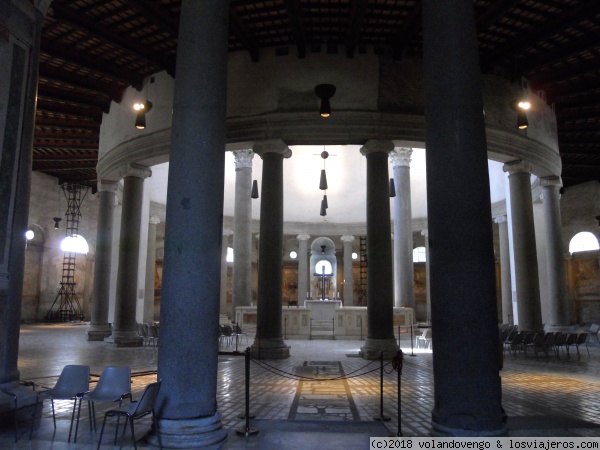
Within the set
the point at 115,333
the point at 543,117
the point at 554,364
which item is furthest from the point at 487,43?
the point at 115,333

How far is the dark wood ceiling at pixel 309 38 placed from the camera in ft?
35.9

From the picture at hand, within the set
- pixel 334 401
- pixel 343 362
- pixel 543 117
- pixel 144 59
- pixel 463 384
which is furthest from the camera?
pixel 543 117

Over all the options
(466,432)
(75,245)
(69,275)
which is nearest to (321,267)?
(75,245)

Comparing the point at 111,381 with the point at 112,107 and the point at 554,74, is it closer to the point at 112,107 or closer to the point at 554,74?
the point at 112,107

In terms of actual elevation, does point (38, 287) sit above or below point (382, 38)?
below

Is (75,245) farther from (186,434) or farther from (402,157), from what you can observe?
(186,434)

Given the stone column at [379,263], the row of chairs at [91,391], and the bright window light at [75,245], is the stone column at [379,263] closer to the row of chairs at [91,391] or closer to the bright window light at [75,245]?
the row of chairs at [91,391]

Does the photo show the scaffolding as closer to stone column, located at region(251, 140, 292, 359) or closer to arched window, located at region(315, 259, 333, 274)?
arched window, located at region(315, 259, 333, 274)

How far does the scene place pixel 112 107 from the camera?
1606 centimetres

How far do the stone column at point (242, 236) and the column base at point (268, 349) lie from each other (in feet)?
23.4

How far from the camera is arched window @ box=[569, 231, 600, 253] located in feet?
89.1

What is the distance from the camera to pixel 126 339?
1545 cm

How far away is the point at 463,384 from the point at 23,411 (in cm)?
537

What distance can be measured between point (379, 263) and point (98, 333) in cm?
1091
